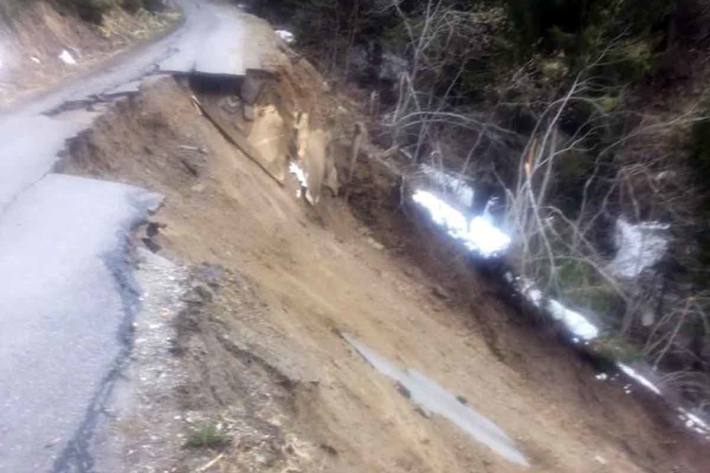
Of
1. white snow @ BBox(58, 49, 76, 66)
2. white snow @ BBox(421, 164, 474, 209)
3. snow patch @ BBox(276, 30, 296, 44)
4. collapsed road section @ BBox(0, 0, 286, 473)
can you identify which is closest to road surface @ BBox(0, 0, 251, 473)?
collapsed road section @ BBox(0, 0, 286, 473)

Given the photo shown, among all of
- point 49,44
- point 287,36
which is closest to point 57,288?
point 49,44

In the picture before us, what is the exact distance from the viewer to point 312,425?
5500 mm

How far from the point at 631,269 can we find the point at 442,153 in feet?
13.3

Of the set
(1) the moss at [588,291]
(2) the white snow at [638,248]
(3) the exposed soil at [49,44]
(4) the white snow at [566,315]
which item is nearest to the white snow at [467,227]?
(4) the white snow at [566,315]

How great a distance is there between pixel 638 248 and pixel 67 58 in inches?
373

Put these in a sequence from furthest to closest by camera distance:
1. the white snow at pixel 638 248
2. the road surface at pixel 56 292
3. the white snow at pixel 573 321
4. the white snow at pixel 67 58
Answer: the white snow at pixel 638 248
the white snow at pixel 573 321
the white snow at pixel 67 58
the road surface at pixel 56 292

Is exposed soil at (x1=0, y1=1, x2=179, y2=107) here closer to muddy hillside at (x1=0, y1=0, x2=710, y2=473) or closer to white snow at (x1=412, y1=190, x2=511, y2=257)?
muddy hillside at (x1=0, y1=0, x2=710, y2=473)

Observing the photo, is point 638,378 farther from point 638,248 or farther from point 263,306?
point 263,306

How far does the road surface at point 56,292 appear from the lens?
175 inches

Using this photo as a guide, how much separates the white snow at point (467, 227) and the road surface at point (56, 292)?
655 cm

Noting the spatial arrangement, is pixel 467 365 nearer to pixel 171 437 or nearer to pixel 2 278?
pixel 2 278

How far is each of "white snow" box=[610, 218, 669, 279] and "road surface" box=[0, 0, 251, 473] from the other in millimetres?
8777

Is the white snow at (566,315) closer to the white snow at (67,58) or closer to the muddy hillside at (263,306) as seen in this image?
the muddy hillside at (263,306)

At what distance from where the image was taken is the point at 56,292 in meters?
5.93
